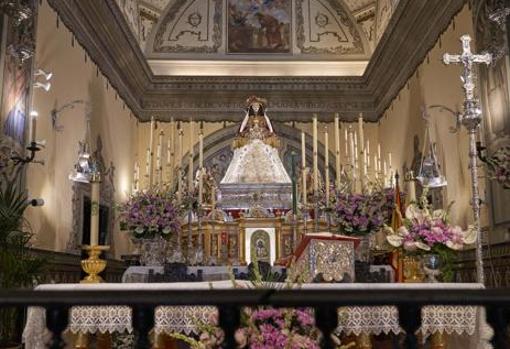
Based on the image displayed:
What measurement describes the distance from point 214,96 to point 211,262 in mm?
8024

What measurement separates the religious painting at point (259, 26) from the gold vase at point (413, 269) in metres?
10.4

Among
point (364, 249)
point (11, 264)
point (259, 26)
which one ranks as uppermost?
point (259, 26)

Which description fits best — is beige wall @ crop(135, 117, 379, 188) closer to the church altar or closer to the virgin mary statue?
the virgin mary statue

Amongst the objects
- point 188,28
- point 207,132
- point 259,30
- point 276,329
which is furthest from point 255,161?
point 276,329

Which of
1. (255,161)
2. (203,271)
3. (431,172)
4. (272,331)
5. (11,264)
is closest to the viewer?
(272,331)

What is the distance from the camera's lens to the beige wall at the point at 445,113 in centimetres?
776

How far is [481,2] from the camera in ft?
23.0

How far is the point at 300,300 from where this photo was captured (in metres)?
1.05

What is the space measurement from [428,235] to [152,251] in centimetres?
251

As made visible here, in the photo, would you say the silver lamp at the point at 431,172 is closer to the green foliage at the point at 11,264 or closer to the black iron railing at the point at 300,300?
the green foliage at the point at 11,264

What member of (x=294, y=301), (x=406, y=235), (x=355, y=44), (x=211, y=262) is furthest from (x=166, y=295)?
(x=355, y=44)

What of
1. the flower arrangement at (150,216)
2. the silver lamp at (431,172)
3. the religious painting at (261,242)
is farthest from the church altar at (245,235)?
the silver lamp at (431,172)

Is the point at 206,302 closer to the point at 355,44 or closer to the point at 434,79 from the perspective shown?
the point at 434,79

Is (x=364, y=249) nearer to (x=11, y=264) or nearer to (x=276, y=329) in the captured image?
(x=276, y=329)
